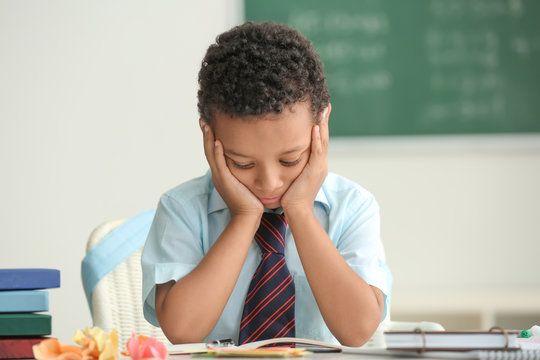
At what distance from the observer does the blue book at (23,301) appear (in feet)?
2.83

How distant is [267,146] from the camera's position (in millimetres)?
1148

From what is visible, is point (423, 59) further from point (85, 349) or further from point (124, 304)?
point (85, 349)

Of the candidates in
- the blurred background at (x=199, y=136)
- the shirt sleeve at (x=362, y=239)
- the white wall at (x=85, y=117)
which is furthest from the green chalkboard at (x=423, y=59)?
the shirt sleeve at (x=362, y=239)

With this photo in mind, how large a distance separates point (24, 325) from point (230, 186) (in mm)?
506

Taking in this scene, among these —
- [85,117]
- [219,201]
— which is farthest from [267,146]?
[85,117]

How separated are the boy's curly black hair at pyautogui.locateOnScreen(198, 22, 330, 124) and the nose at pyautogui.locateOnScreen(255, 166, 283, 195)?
10cm

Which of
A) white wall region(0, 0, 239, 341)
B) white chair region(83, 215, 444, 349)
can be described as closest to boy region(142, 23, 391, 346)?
white chair region(83, 215, 444, 349)

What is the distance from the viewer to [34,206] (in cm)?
274

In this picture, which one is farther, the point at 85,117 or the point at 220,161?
the point at 85,117

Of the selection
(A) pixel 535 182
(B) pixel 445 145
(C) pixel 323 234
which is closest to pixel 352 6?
(B) pixel 445 145

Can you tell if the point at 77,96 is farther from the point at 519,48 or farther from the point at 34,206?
the point at 519,48

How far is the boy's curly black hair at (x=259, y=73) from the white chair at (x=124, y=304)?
24.5 inches

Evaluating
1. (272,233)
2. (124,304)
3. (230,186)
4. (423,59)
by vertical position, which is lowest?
(124,304)

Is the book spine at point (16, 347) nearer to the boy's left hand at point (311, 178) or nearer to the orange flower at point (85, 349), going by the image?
the orange flower at point (85, 349)
